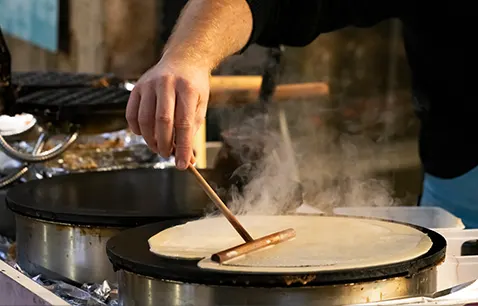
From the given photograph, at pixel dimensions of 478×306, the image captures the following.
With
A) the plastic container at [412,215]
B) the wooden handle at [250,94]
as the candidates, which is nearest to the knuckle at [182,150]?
the plastic container at [412,215]

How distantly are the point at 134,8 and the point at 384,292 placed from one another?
297 cm

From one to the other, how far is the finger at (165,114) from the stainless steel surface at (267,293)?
A: 18 cm

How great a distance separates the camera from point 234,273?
846 millimetres

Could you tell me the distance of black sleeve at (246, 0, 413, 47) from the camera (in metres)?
1.50

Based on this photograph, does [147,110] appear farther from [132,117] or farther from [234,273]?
[234,273]

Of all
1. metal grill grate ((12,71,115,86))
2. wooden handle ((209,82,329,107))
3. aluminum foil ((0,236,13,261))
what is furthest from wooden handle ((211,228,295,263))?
wooden handle ((209,82,329,107))

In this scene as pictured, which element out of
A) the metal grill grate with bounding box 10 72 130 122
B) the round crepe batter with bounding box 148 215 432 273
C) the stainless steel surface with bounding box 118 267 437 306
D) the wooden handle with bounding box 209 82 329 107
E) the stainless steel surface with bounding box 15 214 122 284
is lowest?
the stainless steel surface with bounding box 15 214 122 284

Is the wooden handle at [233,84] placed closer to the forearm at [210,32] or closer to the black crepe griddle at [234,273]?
the forearm at [210,32]

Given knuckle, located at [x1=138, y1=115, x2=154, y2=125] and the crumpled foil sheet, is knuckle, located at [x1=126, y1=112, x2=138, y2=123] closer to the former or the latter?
knuckle, located at [x1=138, y1=115, x2=154, y2=125]

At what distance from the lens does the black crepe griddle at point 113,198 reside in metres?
1.15

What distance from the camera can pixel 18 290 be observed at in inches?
36.3

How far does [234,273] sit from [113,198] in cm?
54

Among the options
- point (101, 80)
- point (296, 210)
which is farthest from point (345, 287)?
point (101, 80)

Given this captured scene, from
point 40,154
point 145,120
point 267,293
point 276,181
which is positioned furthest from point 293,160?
point 267,293
